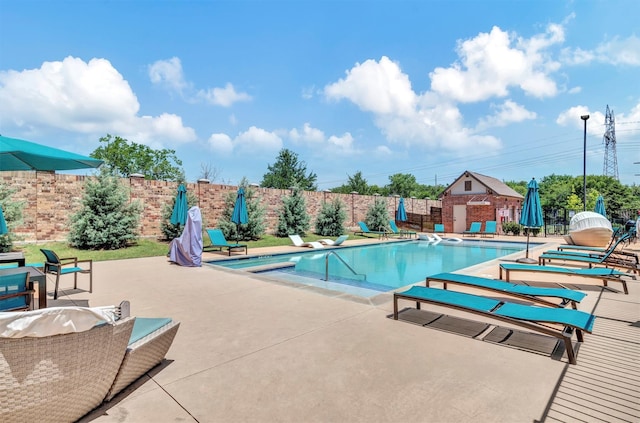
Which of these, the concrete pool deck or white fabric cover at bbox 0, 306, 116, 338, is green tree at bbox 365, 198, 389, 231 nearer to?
the concrete pool deck

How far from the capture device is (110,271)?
25.9ft

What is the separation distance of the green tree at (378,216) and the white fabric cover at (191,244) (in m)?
15.3

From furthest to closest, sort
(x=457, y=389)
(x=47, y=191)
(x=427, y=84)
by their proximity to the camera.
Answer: (x=427, y=84) → (x=47, y=191) → (x=457, y=389)

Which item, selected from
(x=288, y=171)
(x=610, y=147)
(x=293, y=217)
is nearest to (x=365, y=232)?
(x=293, y=217)

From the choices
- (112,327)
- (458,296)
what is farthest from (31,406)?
(458,296)

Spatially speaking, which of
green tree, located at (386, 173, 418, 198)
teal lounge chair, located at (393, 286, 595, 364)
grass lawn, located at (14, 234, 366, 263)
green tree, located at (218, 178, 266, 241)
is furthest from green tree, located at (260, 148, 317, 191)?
teal lounge chair, located at (393, 286, 595, 364)

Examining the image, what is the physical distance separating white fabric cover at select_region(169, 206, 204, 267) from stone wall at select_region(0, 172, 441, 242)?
563 cm

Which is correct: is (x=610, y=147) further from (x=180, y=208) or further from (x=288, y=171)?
(x=180, y=208)

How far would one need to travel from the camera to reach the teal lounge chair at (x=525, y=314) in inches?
123

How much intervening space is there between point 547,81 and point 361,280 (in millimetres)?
14233

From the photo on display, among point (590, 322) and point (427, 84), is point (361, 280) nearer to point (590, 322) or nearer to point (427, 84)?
point (590, 322)

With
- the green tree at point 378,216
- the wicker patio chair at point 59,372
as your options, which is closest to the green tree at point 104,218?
Result: the wicker patio chair at point 59,372

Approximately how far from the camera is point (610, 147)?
44.2 meters

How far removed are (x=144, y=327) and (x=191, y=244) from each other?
233 inches
